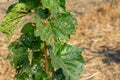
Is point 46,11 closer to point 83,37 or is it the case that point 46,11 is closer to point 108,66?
point 108,66

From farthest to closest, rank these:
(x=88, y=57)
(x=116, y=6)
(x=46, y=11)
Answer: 1. (x=116, y=6)
2. (x=88, y=57)
3. (x=46, y=11)

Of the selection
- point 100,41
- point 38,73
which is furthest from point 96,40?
point 38,73

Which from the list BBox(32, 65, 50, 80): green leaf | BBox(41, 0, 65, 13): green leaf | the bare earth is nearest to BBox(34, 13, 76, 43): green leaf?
BBox(41, 0, 65, 13): green leaf

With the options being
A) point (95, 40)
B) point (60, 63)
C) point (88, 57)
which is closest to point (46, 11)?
point (60, 63)

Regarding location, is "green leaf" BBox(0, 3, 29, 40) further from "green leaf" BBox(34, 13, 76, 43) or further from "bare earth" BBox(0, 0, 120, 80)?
"bare earth" BBox(0, 0, 120, 80)

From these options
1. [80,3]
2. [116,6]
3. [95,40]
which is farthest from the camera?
[80,3]

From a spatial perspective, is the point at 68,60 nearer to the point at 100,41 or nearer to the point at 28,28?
the point at 28,28

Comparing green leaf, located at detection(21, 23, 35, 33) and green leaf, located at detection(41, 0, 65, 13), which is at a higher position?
green leaf, located at detection(41, 0, 65, 13)
